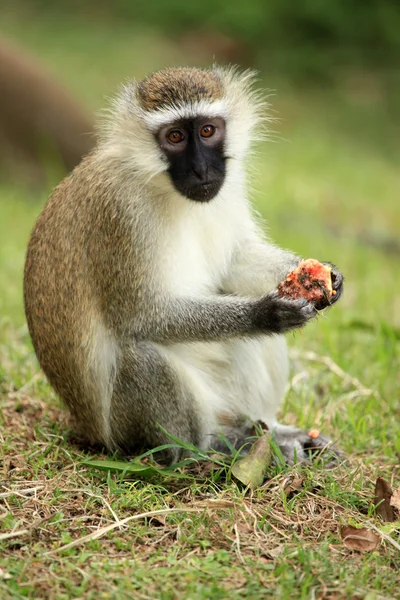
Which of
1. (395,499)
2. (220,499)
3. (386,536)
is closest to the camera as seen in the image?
(386,536)

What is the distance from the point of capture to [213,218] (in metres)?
4.45

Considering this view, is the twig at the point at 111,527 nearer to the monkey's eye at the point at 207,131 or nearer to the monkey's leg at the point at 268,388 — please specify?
the monkey's leg at the point at 268,388

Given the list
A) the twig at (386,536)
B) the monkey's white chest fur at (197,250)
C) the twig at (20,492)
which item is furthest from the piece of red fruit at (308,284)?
the twig at (20,492)

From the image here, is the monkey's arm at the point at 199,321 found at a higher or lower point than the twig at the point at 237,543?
higher

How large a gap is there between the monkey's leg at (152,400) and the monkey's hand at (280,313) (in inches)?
19.2

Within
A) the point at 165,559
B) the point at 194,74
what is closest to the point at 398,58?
the point at 194,74

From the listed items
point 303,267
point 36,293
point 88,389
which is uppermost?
point 303,267

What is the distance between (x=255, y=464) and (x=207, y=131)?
166cm

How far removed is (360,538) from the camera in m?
3.45

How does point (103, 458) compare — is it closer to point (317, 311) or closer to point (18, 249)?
point (317, 311)

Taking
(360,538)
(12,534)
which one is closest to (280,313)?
(360,538)

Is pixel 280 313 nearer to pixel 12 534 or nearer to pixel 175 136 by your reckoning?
pixel 175 136

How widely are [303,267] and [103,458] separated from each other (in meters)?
1.37

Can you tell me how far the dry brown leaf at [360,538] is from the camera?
342 cm
